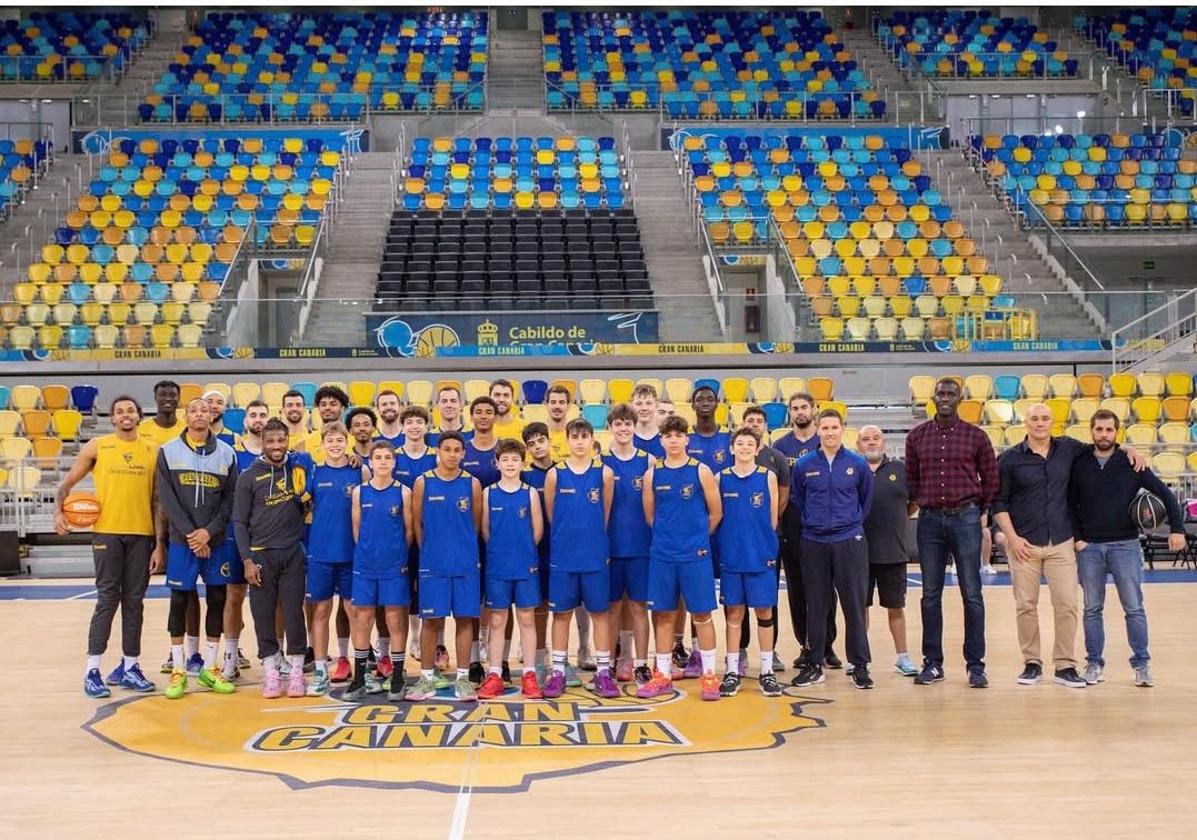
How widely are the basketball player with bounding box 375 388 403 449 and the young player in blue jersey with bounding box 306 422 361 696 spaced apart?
0.48 metres

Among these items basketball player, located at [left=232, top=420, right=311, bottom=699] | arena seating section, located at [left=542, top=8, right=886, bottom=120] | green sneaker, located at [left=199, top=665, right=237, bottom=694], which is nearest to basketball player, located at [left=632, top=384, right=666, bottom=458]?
basketball player, located at [left=232, top=420, right=311, bottom=699]

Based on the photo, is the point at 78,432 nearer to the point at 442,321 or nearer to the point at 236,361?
the point at 236,361

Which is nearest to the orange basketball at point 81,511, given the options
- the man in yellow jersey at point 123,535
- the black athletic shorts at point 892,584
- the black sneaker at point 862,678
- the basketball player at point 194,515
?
the man in yellow jersey at point 123,535

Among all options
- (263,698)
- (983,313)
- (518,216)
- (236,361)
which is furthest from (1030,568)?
(518,216)

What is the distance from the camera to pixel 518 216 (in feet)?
74.8

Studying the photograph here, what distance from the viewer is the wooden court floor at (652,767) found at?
511 centimetres

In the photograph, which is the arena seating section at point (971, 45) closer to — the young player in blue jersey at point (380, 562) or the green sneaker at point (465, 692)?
the young player in blue jersey at point (380, 562)

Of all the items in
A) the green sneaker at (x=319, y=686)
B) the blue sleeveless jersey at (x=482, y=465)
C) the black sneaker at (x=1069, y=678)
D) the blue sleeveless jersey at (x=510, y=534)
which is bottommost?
the black sneaker at (x=1069, y=678)

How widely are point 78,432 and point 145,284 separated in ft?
9.14

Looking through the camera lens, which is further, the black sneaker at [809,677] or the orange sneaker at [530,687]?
the black sneaker at [809,677]

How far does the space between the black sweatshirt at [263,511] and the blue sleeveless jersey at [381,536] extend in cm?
45

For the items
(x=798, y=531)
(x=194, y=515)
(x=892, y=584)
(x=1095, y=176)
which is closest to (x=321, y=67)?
(x=1095, y=176)

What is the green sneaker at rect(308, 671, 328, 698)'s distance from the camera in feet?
25.2

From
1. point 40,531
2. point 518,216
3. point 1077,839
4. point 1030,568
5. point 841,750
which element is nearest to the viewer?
point 1077,839
